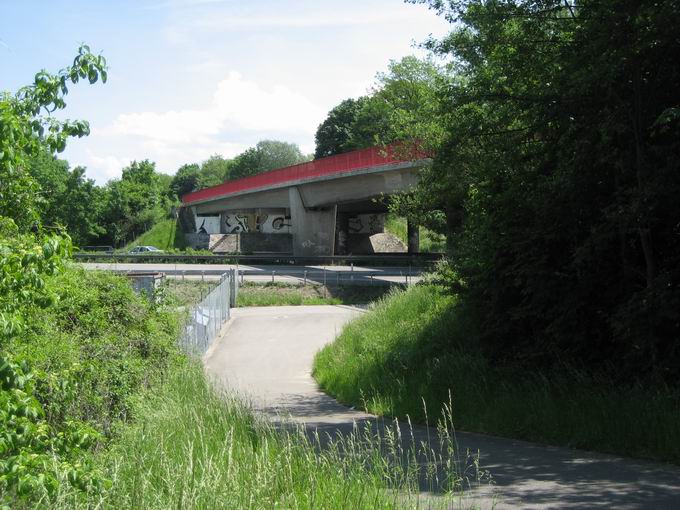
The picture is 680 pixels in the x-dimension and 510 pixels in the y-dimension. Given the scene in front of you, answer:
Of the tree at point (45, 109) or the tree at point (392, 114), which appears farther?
the tree at point (392, 114)

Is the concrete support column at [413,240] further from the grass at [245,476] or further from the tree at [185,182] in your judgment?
the tree at [185,182]

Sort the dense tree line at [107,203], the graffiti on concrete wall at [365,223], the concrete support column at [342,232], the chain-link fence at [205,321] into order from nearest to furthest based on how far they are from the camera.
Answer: the chain-link fence at [205,321] < the concrete support column at [342,232] < the graffiti on concrete wall at [365,223] < the dense tree line at [107,203]

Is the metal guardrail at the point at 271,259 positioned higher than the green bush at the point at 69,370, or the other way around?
the metal guardrail at the point at 271,259

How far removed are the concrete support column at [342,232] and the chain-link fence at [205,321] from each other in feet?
111

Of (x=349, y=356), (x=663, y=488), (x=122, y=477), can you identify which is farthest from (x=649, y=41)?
→ (x=349, y=356)

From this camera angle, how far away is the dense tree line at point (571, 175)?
34.8 ft

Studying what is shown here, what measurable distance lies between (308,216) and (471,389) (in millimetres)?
41855

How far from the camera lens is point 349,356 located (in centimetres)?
1867

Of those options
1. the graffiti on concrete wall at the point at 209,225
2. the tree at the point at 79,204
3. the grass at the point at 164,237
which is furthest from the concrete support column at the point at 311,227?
the grass at the point at 164,237

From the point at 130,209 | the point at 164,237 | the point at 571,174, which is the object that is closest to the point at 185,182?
the point at 130,209

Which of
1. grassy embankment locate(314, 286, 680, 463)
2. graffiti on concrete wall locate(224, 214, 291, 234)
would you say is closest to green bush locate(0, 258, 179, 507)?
grassy embankment locate(314, 286, 680, 463)

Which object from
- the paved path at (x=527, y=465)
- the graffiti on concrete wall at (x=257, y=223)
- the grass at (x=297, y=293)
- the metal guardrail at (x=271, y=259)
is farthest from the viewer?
the graffiti on concrete wall at (x=257, y=223)

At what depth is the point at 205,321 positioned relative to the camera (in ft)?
74.0

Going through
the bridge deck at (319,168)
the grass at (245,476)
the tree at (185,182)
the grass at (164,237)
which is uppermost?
the tree at (185,182)
